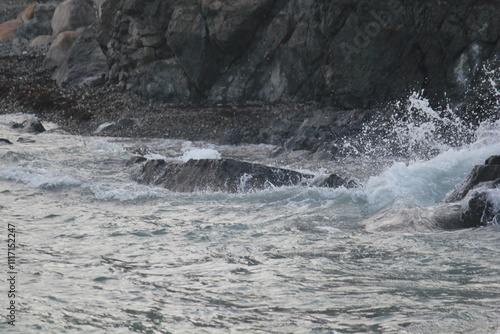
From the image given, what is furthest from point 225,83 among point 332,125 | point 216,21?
point 332,125

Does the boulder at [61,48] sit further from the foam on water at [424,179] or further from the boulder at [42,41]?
the foam on water at [424,179]

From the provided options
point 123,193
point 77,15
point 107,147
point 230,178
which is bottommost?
point 123,193

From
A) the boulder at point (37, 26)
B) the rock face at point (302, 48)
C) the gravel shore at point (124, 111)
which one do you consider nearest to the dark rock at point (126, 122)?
the gravel shore at point (124, 111)

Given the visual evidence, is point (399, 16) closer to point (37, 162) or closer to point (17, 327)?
point (37, 162)

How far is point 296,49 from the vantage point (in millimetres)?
18672

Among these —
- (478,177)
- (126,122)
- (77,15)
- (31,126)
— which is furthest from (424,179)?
(77,15)

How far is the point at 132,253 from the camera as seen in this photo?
8.35 metres

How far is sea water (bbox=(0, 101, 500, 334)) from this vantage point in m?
6.21

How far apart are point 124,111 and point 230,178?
931cm

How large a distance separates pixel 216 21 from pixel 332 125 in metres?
5.37

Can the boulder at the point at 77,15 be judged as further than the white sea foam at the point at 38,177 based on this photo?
Yes

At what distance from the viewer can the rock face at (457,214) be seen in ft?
29.3

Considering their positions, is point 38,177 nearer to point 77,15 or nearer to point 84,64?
point 84,64

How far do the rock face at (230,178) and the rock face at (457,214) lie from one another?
1.98 m
